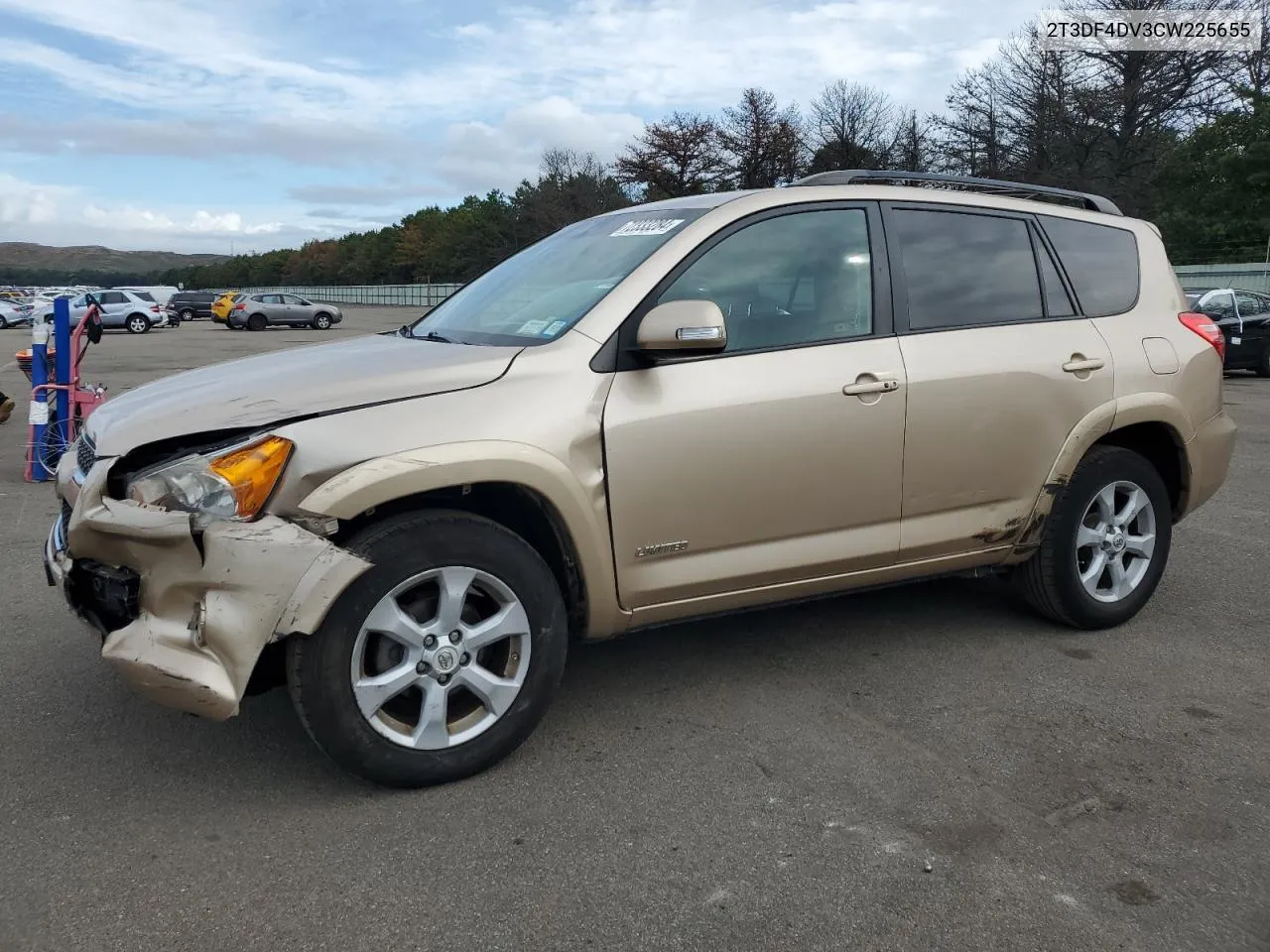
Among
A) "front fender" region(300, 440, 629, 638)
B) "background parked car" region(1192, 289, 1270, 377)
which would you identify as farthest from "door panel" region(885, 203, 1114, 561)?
"background parked car" region(1192, 289, 1270, 377)

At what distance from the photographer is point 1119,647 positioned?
4.30 m

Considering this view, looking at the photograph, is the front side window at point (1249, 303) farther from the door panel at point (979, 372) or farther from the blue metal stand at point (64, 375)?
the blue metal stand at point (64, 375)

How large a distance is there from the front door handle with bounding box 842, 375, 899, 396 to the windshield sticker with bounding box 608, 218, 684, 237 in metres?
0.82

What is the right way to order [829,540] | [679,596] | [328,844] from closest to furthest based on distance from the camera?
[328,844] < [679,596] < [829,540]

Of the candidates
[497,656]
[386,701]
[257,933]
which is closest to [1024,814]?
[497,656]

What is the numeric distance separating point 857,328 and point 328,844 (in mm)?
2406

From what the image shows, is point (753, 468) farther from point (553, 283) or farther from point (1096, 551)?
point (1096, 551)

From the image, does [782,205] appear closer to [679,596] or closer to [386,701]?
[679,596]

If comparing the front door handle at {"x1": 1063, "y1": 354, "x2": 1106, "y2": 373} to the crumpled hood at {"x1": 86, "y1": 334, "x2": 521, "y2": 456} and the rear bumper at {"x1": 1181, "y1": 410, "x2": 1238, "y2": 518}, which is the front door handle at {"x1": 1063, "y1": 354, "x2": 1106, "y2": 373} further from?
the crumpled hood at {"x1": 86, "y1": 334, "x2": 521, "y2": 456}

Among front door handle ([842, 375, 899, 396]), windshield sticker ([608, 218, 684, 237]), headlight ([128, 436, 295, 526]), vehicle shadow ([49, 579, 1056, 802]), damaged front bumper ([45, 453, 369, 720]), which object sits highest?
windshield sticker ([608, 218, 684, 237])

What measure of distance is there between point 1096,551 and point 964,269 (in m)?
1.32

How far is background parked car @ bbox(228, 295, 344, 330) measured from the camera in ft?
140

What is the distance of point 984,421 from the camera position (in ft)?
12.8

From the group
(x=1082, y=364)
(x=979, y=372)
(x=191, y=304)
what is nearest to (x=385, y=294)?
(x=191, y=304)
